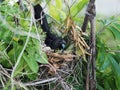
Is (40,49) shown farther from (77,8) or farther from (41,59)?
(77,8)

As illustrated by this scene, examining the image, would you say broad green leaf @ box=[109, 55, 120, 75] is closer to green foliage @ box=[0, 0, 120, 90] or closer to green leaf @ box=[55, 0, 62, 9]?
green foliage @ box=[0, 0, 120, 90]

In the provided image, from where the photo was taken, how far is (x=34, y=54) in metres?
0.63

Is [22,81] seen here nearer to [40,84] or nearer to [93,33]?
[40,84]

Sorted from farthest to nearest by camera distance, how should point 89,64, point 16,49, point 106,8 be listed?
point 106,8, point 89,64, point 16,49

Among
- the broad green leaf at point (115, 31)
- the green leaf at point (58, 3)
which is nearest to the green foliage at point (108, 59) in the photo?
the broad green leaf at point (115, 31)

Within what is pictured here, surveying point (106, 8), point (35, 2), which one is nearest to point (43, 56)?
point (35, 2)

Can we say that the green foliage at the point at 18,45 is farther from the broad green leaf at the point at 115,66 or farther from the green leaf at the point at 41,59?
the broad green leaf at the point at 115,66

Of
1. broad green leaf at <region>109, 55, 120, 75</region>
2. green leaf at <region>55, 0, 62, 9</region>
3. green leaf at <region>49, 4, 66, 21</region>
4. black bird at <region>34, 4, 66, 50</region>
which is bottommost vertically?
broad green leaf at <region>109, 55, 120, 75</region>

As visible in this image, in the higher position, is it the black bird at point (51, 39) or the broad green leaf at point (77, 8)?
the broad green leaf at point (77, 8)

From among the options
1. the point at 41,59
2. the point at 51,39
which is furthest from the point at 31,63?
the point at 51,39

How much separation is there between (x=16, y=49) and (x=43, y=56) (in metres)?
0.05

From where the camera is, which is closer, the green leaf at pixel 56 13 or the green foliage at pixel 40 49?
the green foliage at pixel 40 49

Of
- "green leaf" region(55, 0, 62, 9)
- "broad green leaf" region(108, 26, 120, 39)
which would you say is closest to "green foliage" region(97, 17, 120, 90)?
"broad green leaf" region(108, 26, 120, 39)

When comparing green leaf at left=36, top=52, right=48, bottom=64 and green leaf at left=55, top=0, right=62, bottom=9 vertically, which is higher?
green leaf at left=55, top=0, right=62, bottom=9
